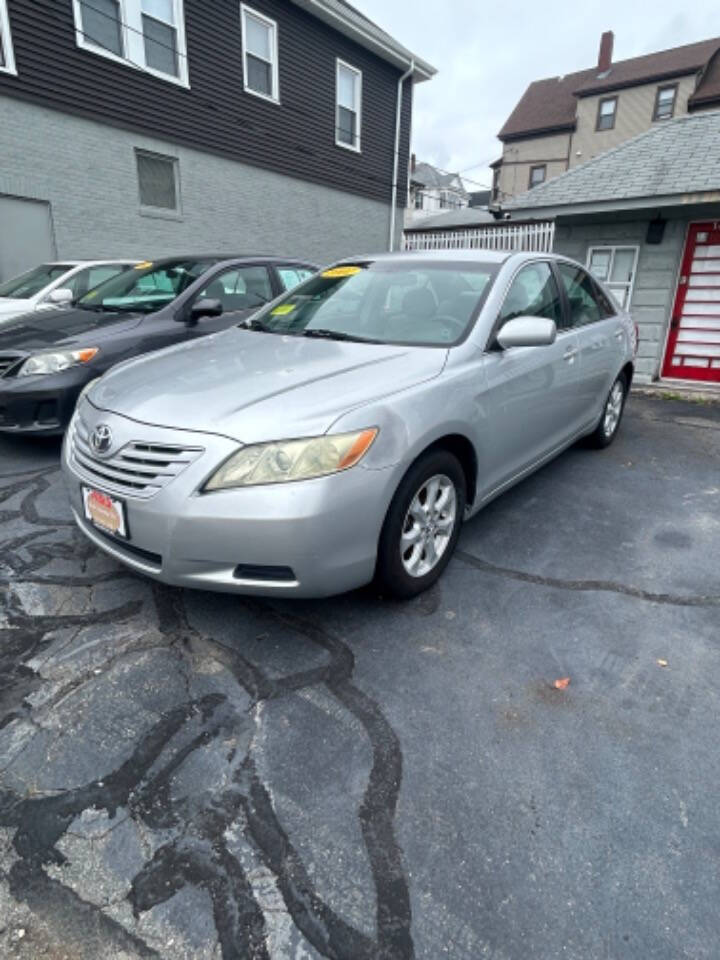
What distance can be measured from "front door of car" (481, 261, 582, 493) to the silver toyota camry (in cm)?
1

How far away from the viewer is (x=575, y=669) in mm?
2287

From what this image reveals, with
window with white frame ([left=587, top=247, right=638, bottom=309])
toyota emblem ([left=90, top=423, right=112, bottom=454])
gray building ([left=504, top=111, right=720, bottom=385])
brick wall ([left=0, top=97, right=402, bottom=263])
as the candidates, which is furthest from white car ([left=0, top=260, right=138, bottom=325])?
window with white frame ([left=587, top=247, right=638, bottom=309])

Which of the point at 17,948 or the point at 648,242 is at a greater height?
the point at 648,242

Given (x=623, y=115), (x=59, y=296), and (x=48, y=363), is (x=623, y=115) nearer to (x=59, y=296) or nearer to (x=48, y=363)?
(x=59, y=296)

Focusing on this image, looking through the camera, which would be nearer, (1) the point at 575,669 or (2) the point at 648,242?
(1) the point at 575,669

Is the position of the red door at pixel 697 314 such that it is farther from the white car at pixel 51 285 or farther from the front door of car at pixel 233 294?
the white car at pixel 51 285

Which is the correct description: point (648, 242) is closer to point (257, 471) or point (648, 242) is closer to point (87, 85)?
point (257, 471)

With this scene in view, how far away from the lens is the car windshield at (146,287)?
5020 mm

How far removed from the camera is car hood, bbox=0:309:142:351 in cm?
429

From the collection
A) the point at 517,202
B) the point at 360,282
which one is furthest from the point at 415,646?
the point at 517,202

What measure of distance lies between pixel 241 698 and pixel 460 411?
4.97 ft

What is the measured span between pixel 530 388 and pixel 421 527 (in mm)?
1181

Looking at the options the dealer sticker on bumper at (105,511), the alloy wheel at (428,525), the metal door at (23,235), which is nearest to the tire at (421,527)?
the alloy wheel at (428,525)

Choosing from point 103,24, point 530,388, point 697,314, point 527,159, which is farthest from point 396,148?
point 527,159
